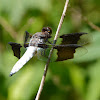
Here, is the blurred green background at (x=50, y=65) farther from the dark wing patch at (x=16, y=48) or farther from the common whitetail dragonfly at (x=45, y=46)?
the dark wing patch at (x=16, y=48)

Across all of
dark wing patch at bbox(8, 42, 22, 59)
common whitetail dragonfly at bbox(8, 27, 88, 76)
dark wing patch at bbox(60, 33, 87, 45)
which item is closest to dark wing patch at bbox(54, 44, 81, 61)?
common whitetail dragonfly at bbox(8, 27, 88, 76)

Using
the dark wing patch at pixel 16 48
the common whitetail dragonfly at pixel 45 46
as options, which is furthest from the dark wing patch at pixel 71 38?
the dark wing patch at pixel 16 48

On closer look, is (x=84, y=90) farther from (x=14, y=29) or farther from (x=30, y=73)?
(x=14, y=29)

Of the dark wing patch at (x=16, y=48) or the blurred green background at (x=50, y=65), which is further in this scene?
the blurred green background at (x=50, y=65)

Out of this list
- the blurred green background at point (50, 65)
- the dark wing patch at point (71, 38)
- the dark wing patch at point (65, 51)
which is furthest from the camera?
the blurred green background at point (50, 65)

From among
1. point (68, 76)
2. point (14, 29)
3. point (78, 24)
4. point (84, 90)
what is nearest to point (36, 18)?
point (14, 29)

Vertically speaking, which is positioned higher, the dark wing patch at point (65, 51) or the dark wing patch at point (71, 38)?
the dark wing patch at point (71, 38)
